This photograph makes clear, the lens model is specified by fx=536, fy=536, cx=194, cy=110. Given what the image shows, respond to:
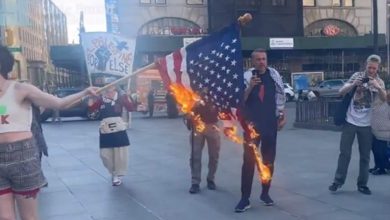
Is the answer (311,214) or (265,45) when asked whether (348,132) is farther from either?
(265,45)

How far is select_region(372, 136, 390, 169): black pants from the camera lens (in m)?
8.04

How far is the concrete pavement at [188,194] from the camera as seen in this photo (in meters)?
6.04

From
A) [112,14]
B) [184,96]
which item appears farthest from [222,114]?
[112,14]

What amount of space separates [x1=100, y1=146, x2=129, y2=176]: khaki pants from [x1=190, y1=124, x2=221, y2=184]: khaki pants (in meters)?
1.15

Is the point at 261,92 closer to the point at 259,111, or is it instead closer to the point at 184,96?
the point at 259,111

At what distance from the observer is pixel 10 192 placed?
12.7 feet

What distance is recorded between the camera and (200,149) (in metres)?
7.36

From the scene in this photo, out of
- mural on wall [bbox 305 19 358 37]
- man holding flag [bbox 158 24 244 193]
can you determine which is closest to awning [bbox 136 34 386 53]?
mural on wall [bbox 305 19 358 37]

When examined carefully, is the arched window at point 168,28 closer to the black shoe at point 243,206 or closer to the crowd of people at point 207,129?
the crowd of people at point 207,129

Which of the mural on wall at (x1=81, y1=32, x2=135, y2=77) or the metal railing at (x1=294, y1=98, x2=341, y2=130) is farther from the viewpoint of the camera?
the metal railing at (x1=294, y1=98, x2=341, y2=130)

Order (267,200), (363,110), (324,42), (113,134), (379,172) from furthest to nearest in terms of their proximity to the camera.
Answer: (324,42), (379,172), (113,134), (363,110), (267,200)

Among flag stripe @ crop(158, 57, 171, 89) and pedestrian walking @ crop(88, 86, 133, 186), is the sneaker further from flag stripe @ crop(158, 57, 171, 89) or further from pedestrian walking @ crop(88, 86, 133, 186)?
flag stripe @ crop(158, 57, 171, 89)

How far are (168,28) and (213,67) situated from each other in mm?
34840

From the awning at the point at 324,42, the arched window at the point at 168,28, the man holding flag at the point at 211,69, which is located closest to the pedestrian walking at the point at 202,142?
the man holding flag at the point at 211,69
